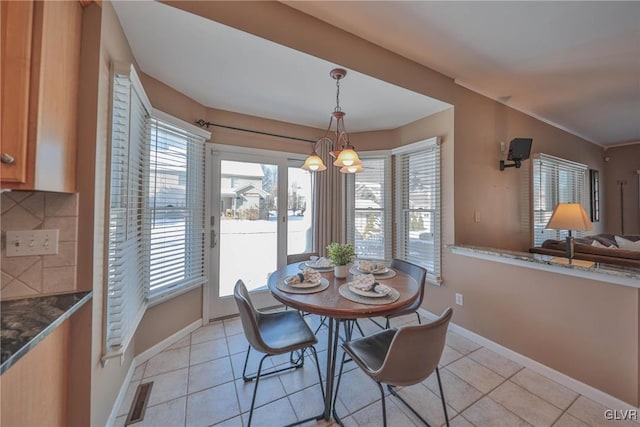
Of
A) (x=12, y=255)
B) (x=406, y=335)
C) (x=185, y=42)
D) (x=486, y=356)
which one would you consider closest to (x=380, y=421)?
(x=406, y=335)

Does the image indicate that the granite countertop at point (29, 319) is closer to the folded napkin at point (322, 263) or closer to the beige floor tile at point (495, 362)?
the folded napkin at point (322, 263)

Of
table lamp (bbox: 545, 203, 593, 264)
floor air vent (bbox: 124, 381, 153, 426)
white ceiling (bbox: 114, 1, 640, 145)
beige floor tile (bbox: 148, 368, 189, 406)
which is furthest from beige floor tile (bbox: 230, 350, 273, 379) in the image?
table lamp (bbox: 545, 203, 593, 264)

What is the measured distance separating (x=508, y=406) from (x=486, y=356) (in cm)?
61

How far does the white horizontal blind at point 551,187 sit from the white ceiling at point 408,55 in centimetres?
96

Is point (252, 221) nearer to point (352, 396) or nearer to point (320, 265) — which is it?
point (320, 265)

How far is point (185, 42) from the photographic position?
1.72 meters

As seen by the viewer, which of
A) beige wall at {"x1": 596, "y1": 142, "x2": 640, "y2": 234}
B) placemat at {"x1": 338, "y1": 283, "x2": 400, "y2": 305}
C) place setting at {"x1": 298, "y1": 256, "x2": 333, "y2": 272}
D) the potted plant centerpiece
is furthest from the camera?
beige wall at {"x1": 596, "y1": 142, "x2": 640, "y2": 234}

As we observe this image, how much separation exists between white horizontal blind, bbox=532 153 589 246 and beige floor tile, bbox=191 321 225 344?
445 centimetres

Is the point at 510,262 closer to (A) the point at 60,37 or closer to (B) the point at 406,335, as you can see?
(B) the point at 406,335

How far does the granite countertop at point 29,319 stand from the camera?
2.57ft

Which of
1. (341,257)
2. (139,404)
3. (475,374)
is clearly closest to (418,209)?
(341,257)

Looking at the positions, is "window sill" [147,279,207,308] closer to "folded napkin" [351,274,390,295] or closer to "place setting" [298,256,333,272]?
"place setting" [298,256,333,272]

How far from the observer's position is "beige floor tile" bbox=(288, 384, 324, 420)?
1.57 metres

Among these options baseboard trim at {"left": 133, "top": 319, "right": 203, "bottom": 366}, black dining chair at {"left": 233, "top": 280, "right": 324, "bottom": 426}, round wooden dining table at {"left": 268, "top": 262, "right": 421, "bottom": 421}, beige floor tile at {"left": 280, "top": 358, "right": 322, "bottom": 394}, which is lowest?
beige floor tile at {"left": 280, "top": 358, "right": 322, "bottom": 394}
